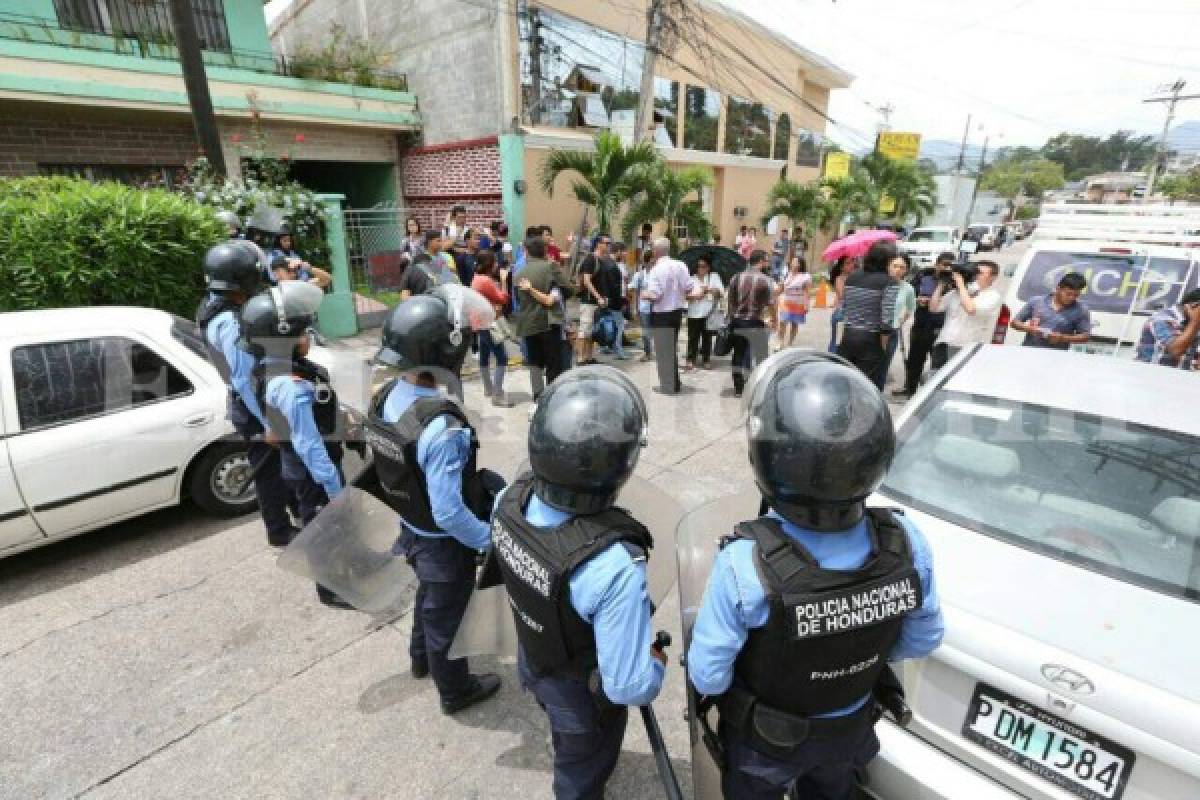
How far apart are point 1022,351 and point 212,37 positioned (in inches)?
547

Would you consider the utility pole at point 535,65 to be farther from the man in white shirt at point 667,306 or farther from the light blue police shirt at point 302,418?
the light blue police shirt at point 302,418

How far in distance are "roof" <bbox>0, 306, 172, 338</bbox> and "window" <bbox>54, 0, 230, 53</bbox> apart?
25.7ft

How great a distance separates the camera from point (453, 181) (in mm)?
12312

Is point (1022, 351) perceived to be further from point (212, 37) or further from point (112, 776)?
point (212, 37)

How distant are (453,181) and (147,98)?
5097mm

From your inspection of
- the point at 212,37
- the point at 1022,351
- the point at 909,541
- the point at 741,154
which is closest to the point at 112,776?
the point at 909,541

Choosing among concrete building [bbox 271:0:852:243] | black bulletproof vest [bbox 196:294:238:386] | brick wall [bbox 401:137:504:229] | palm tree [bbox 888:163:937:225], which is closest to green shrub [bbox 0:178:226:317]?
black bulletproof vest [bbox 196:294:238:386]

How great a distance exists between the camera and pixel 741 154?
61.3 ft

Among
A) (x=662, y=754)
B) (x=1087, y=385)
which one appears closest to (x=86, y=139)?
(x=662, y=754)

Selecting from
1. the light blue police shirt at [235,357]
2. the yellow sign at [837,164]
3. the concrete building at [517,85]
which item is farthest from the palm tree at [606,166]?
the yellow sign at [837,164]

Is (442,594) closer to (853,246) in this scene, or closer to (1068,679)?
(1068,679)

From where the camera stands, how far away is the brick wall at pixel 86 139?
28.5 feet

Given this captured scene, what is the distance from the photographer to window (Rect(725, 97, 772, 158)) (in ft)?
59.0

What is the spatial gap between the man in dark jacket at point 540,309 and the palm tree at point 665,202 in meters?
4.94
